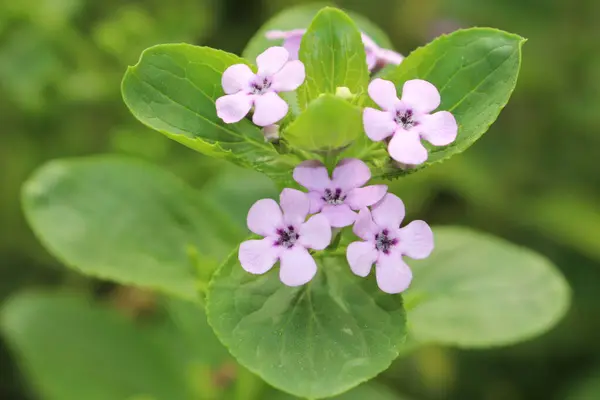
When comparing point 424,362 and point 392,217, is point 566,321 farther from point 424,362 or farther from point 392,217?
point 392,217

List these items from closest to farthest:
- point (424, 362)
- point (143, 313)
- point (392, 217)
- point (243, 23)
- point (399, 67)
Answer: point (392, 217)
point (399, 67)
point (143, 313)
point (424, 362)
point (243, 23)

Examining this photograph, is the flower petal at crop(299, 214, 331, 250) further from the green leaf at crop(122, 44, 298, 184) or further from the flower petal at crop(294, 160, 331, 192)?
the green leaf at crop(122, 44, 298, 184)

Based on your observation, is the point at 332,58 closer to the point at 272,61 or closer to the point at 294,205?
the point at 272,61

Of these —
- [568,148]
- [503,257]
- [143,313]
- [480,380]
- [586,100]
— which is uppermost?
[503,257]

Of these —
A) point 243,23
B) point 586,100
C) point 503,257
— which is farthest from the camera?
point 243,23

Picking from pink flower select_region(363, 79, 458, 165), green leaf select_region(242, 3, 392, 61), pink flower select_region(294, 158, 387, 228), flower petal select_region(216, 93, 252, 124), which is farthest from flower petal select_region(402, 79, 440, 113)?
green leaf select_region(242, 3, 392, 61)

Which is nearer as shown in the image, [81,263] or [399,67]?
[399,67]

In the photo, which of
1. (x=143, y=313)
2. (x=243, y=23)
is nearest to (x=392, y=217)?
(x=143, y=313)
